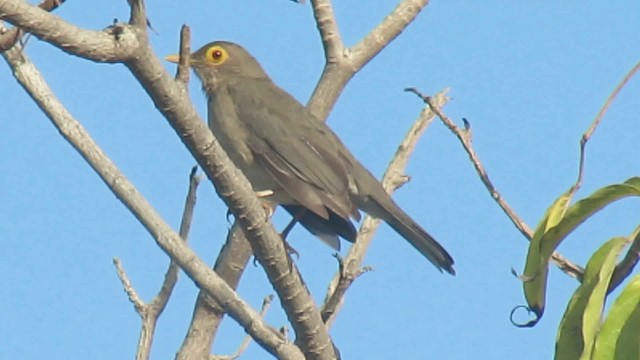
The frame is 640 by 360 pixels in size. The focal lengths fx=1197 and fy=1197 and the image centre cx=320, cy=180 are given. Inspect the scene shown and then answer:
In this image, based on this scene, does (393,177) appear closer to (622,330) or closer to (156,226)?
(156,226)

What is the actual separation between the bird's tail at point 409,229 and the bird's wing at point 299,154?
20cm

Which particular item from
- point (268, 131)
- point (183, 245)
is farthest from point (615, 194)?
point (268, 131)

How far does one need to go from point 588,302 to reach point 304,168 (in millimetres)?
4005

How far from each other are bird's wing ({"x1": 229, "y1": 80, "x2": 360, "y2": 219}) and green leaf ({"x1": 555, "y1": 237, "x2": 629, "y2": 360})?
3385 mm

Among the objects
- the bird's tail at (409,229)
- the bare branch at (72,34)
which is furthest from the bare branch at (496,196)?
the bird's tail at (409,229)

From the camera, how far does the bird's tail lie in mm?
6879

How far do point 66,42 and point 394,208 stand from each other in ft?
11.9

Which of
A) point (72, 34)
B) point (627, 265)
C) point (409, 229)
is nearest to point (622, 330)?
point (627, 265)

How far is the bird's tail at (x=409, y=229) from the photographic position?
271 inches

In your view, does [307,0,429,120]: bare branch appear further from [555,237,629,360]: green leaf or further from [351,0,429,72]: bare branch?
[555,237,629,360]: green leaf

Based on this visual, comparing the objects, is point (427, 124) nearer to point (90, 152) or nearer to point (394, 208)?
point (394, 208)

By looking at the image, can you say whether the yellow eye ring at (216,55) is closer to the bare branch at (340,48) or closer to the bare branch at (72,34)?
the bare branch at (340,48)

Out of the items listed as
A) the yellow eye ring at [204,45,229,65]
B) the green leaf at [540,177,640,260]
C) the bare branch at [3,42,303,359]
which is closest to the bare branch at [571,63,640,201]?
the green leaf at [540,177,640,260]

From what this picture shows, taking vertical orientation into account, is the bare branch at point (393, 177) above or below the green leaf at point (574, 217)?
above
